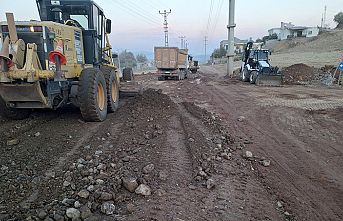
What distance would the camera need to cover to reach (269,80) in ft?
62.6

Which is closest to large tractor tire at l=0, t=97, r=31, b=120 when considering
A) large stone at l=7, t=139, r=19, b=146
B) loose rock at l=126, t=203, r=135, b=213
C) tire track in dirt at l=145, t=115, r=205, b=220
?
large stone at l=7, t=139, r=19, b=146

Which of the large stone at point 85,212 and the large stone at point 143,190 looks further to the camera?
the large stone at point 143,190

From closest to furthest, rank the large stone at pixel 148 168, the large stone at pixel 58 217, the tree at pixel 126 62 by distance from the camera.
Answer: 1. the large stone at pixel 58 217
2. the large stone at pixel 148 168
3. the tree at pixel 126 62

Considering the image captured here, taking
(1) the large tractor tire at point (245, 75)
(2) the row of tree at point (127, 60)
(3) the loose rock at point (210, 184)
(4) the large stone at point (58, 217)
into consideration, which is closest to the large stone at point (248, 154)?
(3) the loose rock at point (210, 184)

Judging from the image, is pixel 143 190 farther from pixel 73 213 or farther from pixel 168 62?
pixel 168 62

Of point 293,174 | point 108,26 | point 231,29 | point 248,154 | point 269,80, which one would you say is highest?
point 231,29

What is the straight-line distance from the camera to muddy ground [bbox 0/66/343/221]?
354cm

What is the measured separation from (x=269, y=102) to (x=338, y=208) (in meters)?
8.37

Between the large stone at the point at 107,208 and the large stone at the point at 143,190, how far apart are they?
0.45m

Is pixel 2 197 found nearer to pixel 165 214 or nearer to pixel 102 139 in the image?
pixel 165 214

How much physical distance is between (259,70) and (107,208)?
58.7 feet

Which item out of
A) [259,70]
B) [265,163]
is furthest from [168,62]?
[265,163]

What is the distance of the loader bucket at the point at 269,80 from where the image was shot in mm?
18812

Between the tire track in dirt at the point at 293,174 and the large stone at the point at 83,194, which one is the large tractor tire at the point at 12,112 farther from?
the tire track in dirt at the point at 293,174
